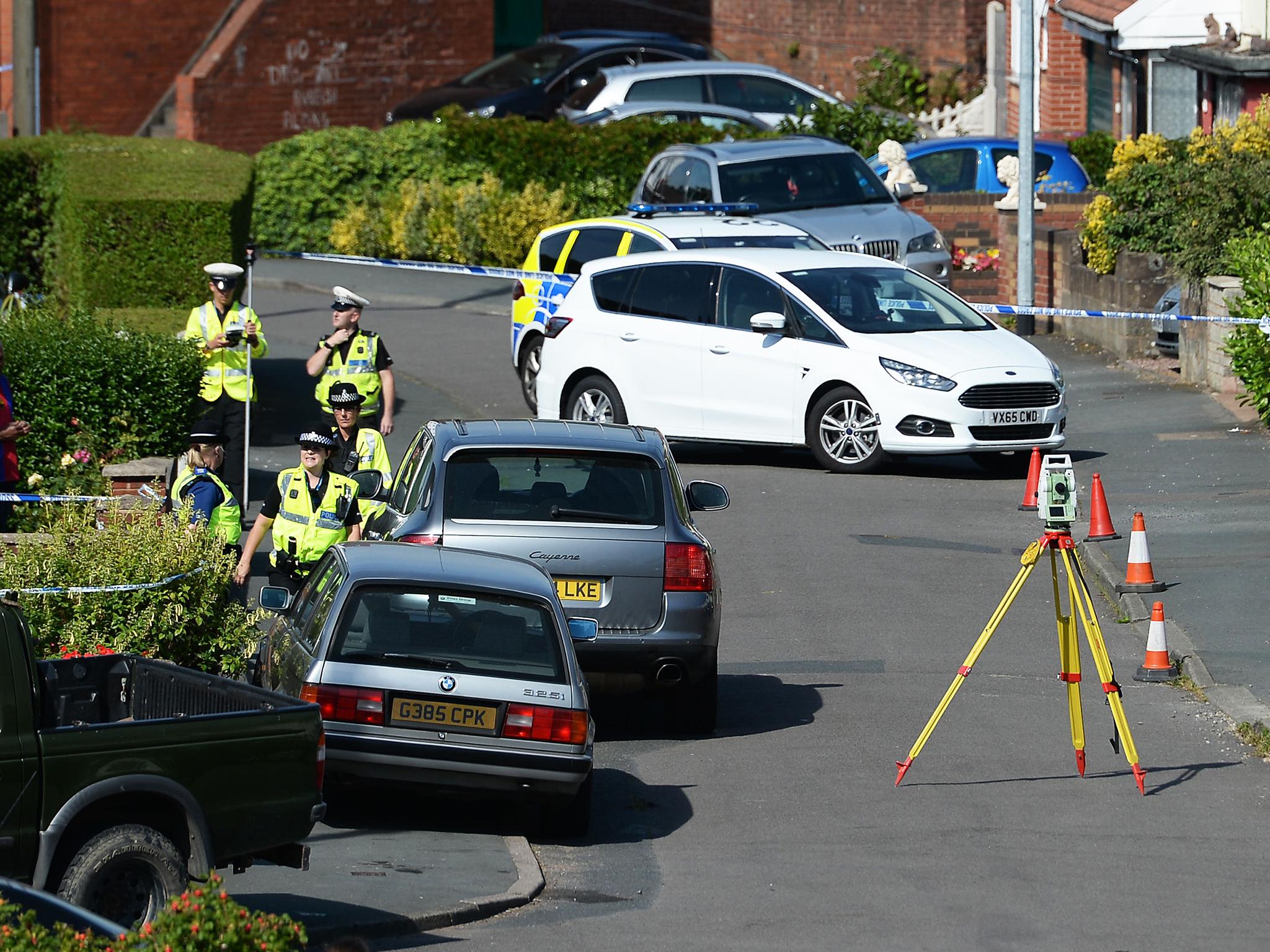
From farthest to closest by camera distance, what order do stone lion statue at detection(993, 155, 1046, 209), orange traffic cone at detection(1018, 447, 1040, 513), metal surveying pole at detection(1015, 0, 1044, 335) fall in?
stone lion statue at detection(993, 155, 1046, 209) → metal surveying pole at detection(1015, 0, 1044, 335) → orange traffic cone at detection(1018, 447, 1040, 513)

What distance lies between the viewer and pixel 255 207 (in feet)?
100

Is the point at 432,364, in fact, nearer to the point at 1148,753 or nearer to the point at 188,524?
the point at 188,524

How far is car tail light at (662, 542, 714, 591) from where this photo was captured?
10.3 meters

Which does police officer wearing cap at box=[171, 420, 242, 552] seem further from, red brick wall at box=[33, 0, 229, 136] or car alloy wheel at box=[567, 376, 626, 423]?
red brick wall at box=[33, 0, 229, 136]

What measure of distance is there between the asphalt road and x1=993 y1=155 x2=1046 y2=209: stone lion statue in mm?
7507

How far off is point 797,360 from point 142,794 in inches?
436

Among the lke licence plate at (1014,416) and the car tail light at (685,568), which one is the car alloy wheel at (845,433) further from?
the car tail light at (685,568)

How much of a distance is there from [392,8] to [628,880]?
29.5 m

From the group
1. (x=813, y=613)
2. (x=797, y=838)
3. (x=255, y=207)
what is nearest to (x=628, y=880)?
(x=797, y=838)

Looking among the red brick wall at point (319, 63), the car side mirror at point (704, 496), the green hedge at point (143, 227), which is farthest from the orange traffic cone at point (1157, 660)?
the red brick wall at point (319, 63)

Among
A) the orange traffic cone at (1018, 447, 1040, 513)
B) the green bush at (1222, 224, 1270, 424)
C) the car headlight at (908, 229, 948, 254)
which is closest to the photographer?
the orange traffic cone at (1018, 447, 1040, 513)

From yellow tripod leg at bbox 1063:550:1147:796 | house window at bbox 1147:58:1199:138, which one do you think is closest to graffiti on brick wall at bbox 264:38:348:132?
house window at bbox 1147:58:1199:138

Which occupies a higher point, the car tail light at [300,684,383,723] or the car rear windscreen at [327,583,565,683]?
the car rear windscreen at [327,583,565,683]

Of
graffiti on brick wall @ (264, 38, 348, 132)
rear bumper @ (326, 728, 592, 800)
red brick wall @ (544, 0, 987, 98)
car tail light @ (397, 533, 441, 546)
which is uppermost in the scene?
red brick wall @ (544, 0, 987, 98)
